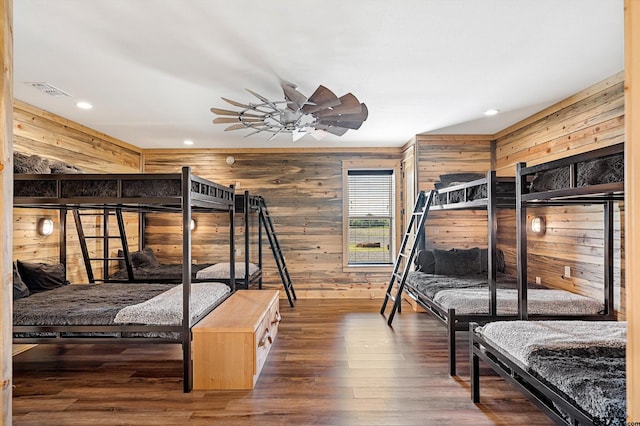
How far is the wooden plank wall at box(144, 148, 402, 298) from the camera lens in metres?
6.02

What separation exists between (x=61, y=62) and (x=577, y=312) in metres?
4.67

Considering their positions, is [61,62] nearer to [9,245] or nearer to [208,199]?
[208,199]

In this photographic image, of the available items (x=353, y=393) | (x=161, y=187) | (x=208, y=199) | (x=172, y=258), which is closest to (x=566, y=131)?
(x=353, y=393)

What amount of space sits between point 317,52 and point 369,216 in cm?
382

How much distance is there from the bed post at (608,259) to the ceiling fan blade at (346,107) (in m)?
2.35

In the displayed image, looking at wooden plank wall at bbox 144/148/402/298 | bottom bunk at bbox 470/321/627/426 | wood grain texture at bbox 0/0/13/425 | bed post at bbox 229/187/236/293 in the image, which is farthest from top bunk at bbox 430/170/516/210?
wood grain texture at bbox 0/0/13/425

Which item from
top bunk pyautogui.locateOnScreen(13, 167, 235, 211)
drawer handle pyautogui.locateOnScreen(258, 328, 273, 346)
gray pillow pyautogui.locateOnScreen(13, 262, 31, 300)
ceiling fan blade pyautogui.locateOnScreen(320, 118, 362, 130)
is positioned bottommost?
drawer handle pyautogui.locateOnScreen(258, 328, 273, 346)

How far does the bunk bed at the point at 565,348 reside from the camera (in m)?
1.54

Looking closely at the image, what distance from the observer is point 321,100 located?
2719 millimetres

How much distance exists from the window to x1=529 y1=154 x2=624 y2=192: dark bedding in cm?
379

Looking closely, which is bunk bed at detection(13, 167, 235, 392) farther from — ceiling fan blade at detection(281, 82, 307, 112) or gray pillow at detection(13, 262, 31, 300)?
ceiling fan blade at detection(281, 82, 307, 112)

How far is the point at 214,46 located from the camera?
8.23 ft

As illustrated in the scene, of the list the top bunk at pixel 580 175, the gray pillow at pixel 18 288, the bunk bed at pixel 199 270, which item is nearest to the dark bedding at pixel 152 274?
the bunk bed at pixel 199 270

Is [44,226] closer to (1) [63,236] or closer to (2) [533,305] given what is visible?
(1) [63,236]
